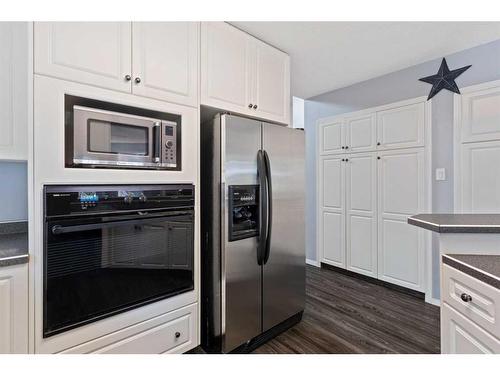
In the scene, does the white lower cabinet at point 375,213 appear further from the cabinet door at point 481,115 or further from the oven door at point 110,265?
the oven door at point 110,265

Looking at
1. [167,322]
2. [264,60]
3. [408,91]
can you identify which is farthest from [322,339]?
[408,91]

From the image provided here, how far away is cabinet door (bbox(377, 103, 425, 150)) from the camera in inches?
104

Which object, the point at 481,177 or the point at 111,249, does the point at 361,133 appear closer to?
the point at 481,177

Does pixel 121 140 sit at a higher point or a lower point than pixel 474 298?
higher

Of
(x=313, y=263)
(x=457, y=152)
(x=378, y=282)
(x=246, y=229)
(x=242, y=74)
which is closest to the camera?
(x=246, y=229)

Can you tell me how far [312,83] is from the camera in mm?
3156

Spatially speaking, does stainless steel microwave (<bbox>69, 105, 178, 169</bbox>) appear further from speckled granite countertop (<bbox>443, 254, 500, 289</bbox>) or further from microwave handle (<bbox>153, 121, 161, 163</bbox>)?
speckled granite countertop (<bbox>443, 254, 500, 289</bbox>)

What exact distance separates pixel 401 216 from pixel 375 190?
393 millimetres

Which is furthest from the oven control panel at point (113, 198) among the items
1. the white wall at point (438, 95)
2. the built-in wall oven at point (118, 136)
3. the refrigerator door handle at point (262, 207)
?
the white wall at point (438, 95)

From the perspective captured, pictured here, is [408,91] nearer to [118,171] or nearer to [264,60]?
[264,60]

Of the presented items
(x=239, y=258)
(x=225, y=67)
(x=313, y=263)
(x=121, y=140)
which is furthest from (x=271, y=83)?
(x=313, y=263)

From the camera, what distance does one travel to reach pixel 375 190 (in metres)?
3.00

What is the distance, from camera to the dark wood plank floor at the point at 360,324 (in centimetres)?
185

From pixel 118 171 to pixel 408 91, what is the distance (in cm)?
291
